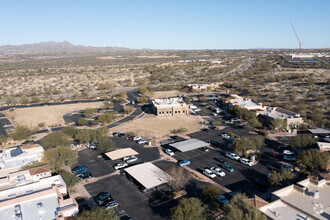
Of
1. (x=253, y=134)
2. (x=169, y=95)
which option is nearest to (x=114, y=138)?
(x=253, y=134)

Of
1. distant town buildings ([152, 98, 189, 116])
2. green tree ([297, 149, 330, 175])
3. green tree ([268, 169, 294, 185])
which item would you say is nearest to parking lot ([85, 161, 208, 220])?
green tree ([268, 169, 294, 185])

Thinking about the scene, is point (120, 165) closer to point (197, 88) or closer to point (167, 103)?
point (167, 103)

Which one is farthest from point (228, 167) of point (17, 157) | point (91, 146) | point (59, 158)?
point (17, 157)

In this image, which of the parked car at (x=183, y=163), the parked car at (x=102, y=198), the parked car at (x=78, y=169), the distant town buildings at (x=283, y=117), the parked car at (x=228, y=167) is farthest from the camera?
the distant town buildings at (x=283, y=117)

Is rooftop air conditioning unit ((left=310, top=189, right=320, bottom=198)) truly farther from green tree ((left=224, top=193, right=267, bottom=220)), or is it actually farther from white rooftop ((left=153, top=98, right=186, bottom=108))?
white rooftop ((left=153, top=98, right=186, bottom=108))

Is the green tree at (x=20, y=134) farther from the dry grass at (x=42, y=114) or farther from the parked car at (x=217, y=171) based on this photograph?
the parked car at (x=217, y=171)

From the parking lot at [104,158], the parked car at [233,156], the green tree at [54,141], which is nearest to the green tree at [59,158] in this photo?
the parking lot at [104,158]
